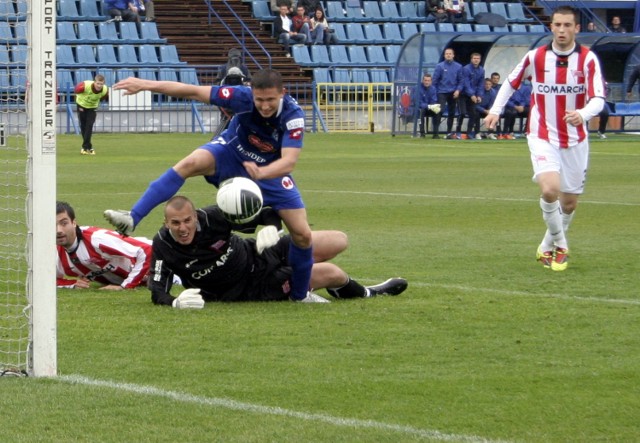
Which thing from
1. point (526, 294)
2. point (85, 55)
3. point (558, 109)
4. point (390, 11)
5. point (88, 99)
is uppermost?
point (390, 11)

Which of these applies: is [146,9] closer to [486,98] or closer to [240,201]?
[486,98]

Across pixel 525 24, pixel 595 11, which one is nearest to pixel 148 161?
pixel 525 24

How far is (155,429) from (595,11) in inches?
1782

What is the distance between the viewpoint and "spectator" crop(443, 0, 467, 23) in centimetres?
4441

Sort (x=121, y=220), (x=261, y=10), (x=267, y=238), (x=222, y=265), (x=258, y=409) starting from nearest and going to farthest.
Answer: (x=258, y=409), (x=267, y=238), (x=121, y=220), (x=222, y=265), (x=261, y=10)

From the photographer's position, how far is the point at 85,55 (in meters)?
37.3

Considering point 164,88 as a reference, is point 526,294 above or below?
below

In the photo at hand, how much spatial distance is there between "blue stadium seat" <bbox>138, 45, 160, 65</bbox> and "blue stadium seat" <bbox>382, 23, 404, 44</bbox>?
914 centimetres

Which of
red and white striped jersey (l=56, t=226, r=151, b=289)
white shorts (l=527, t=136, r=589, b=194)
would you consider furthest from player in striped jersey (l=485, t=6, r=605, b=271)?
red and white striped jersey (l=56, t=226, r=151, b=289)

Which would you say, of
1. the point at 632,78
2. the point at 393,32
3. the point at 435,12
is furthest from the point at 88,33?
the point at 632,78

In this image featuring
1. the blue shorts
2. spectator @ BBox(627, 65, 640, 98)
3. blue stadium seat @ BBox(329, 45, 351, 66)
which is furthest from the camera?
blue stadium seat @ BBox(329, 45, 351, 66)

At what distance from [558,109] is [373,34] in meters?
33.1

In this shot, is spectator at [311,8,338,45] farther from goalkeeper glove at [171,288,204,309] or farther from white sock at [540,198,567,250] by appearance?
goalkeeper glove at [171,288,204,309]

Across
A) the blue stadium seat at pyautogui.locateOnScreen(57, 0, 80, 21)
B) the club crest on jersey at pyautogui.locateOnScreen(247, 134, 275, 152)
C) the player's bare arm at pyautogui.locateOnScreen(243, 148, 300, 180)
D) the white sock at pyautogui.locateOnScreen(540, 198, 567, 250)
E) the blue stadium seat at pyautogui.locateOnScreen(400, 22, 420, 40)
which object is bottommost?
the white sock at pyautogui.locateOnScreen(540, 198, 567, 250)
